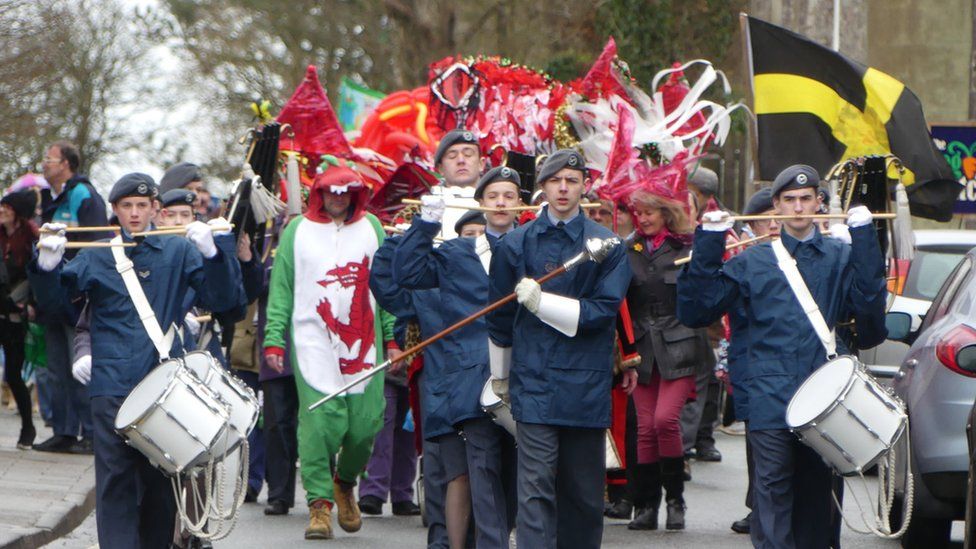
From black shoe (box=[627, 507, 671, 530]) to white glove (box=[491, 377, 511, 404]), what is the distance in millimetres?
2835

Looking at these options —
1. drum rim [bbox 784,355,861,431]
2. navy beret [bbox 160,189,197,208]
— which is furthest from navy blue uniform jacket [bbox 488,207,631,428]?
navy beret [bbox 160,189,197,208]

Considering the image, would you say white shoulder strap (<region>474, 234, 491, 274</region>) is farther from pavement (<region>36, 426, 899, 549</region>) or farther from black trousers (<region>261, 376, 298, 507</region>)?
black trousers (<region>261, 376, 298, 507</region>)

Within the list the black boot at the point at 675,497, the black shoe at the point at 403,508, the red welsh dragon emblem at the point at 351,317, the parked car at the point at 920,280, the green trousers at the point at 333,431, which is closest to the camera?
the green trousers at the point at 333,431

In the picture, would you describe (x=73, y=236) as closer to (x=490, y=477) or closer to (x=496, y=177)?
(x=496, y=177)

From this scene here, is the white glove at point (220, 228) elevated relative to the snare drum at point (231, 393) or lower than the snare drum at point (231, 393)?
elevated

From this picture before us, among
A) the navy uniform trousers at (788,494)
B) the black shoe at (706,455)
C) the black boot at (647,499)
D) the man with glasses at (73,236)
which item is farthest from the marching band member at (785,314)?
the black shoe at (706,455)

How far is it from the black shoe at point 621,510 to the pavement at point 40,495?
3.20 metres

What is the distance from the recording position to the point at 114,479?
8.22 m

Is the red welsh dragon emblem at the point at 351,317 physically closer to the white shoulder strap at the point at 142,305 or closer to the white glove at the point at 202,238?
the white glove at the point at 202,238

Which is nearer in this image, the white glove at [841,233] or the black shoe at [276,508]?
the white glove at [841,233]

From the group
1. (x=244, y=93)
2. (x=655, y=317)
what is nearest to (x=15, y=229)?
(x=655, y=317)

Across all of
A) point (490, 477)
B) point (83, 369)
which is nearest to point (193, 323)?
point (83, 369)

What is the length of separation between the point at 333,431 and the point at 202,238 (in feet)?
7.81

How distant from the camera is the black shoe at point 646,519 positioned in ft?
35.9
